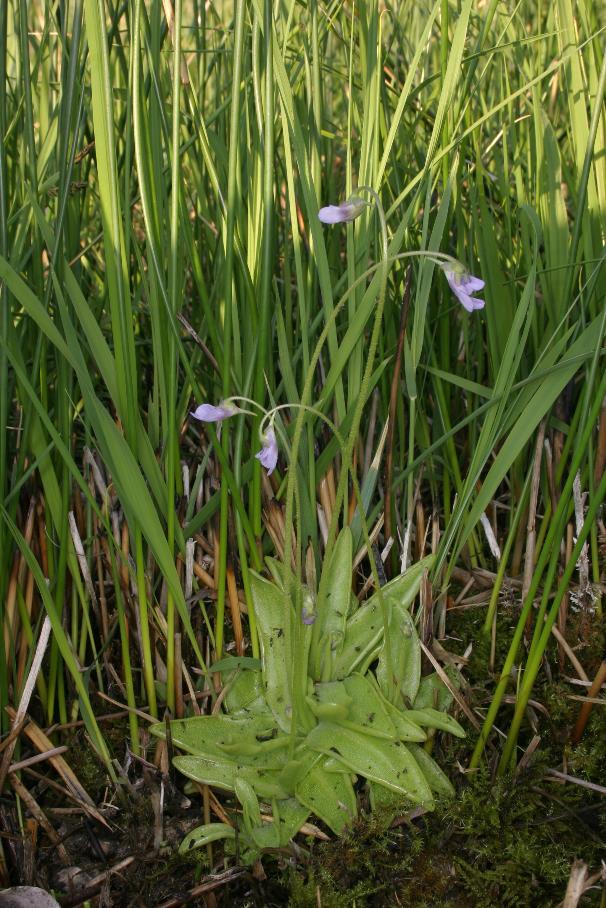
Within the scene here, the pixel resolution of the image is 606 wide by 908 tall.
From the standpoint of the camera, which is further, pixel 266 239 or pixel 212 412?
pixel 266 239

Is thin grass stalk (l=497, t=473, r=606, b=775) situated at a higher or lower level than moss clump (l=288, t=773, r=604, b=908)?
higher

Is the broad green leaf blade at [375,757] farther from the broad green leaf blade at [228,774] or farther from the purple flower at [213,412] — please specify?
the purple flower at [213,412]

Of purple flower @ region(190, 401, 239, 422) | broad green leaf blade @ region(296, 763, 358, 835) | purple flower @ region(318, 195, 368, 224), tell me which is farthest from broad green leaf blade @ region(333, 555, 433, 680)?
purple flower @ region(318, 195, 368, 224)

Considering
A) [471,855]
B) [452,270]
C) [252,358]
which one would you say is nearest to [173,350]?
[252,358]

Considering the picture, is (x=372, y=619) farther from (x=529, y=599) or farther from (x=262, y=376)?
(x=262, y=376)

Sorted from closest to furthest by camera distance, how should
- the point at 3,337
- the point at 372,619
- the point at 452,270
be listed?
the point at 452,270 → the point at 3,337 → the point at 372,619

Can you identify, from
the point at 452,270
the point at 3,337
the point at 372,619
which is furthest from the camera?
the point at 372,619

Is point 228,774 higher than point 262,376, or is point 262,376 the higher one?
point 262,376

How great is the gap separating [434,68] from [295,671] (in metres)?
1.65

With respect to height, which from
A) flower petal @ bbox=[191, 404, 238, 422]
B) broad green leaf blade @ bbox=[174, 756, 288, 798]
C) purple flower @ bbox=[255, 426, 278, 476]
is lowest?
broad green leaf blade @ bbox=[174, 756, 288, 798]

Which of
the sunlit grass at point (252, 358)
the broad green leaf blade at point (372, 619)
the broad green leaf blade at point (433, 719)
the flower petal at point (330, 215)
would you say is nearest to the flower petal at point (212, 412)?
the sunlit grass at point (252, 358)

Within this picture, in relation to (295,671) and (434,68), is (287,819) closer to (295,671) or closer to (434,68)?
(295,671)

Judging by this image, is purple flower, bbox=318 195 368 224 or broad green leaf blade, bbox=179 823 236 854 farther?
broad green leaf blade, bbox=179 823 236 854

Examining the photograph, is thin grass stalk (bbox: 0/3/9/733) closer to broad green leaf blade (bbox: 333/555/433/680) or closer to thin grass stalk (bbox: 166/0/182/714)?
thin grass stalk (bbox: 166/0/182/714)
